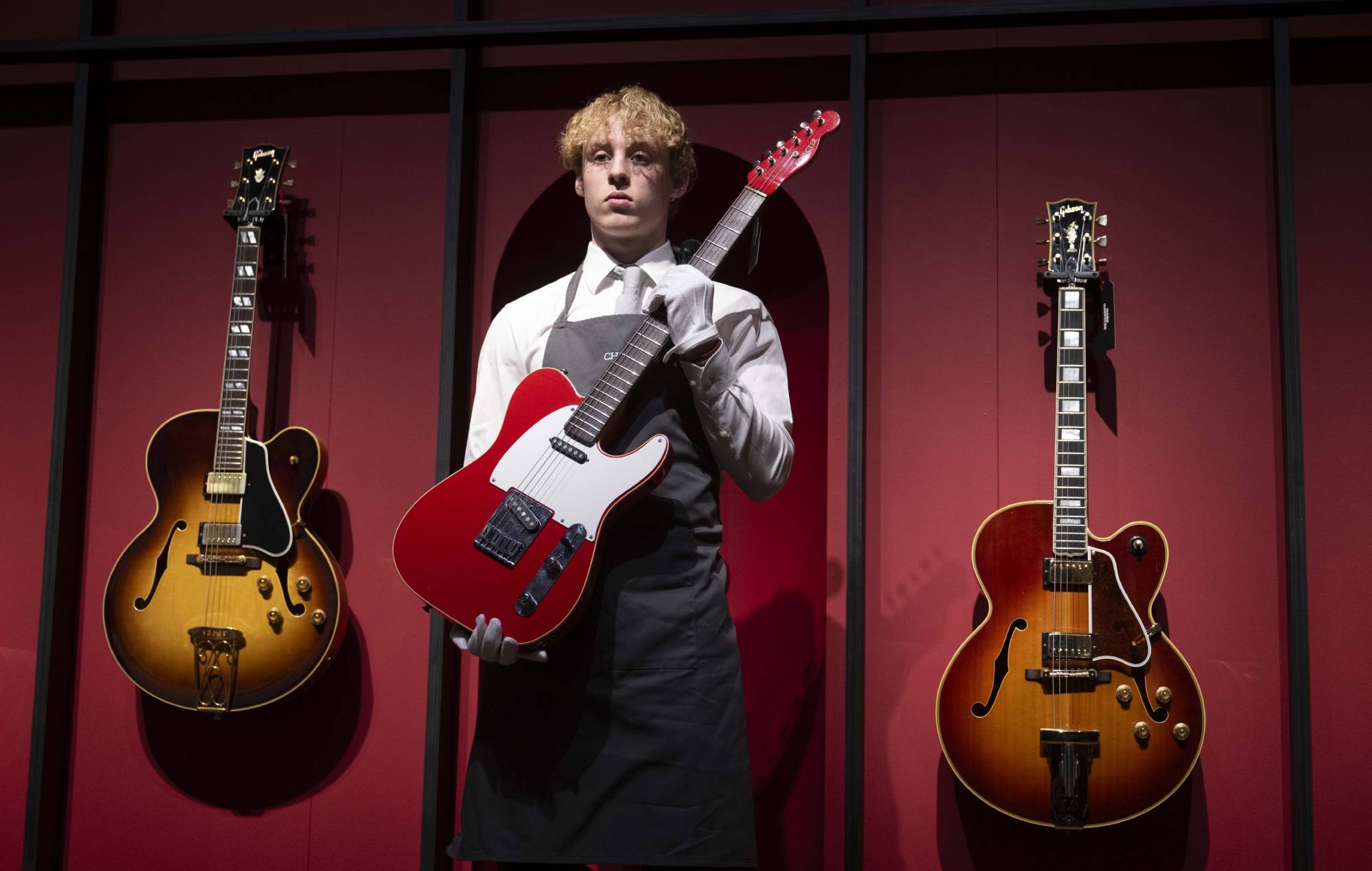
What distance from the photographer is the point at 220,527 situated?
101 inches

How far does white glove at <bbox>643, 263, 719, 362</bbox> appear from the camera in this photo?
79.5 inches

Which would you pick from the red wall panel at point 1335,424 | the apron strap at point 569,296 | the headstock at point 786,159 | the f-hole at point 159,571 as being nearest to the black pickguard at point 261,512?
the f-hole at point 159,571

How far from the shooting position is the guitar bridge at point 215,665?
2545mm

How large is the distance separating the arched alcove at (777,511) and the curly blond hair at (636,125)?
0.37 m

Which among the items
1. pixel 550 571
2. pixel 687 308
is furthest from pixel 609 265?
pixel 550 571

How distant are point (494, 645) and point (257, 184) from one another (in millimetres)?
1325

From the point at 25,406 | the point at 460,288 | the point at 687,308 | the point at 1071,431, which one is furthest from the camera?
the point at 25,406

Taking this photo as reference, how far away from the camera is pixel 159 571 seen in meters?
2.61

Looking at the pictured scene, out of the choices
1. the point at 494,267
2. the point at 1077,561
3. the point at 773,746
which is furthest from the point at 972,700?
the point at 494,267

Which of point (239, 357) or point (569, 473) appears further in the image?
point (239, 357)

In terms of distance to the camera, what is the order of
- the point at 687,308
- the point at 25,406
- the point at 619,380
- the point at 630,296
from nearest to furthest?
the point at 687,308, the point at 619,380, the point at 630,296, the point at 25,406

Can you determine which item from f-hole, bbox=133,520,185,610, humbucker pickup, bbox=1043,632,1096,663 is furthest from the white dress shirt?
f-hole, bbox=133,520,185,610

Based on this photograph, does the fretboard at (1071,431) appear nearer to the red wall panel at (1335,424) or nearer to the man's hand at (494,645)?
the red wall panel at (1335,424)

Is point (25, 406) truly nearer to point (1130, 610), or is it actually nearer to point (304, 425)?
point (304, 425)
